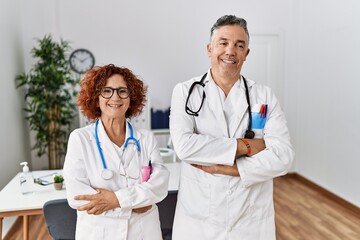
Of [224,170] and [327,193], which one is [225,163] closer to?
[224,170]

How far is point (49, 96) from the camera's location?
3709 millimetres

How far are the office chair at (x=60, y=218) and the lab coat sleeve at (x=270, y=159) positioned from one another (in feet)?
3.07

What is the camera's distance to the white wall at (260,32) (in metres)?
3.70

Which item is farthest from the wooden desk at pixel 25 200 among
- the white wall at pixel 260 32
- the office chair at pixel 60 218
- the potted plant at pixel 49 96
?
the white wall at pixel 260 32

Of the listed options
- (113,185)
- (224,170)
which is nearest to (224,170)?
(224,170)

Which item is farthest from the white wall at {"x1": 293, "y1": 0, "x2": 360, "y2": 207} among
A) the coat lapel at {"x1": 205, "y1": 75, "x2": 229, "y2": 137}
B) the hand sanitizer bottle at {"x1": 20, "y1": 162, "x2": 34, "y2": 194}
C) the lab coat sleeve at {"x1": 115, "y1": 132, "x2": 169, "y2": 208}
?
the hand sanitizer bottle at {"x1": 20, "y1": 162, "x2": 34, "y2": 194}

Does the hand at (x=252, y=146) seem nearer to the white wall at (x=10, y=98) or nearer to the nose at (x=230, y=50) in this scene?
the nose at (x=230, y=50)

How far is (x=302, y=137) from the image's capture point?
462cm

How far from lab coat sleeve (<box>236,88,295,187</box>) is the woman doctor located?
376mm

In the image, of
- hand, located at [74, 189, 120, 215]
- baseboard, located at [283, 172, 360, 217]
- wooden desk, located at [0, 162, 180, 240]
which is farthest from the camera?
baseboard, located at [283, 172, 360, 217]

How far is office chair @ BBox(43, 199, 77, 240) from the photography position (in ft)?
5.23

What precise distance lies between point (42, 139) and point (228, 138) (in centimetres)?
310

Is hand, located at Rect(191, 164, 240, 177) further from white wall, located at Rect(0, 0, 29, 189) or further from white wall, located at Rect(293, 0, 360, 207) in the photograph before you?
white wall, located at Rect(293, 0, 360, 207)

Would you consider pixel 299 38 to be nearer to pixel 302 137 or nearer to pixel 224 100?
pixel 302 137
